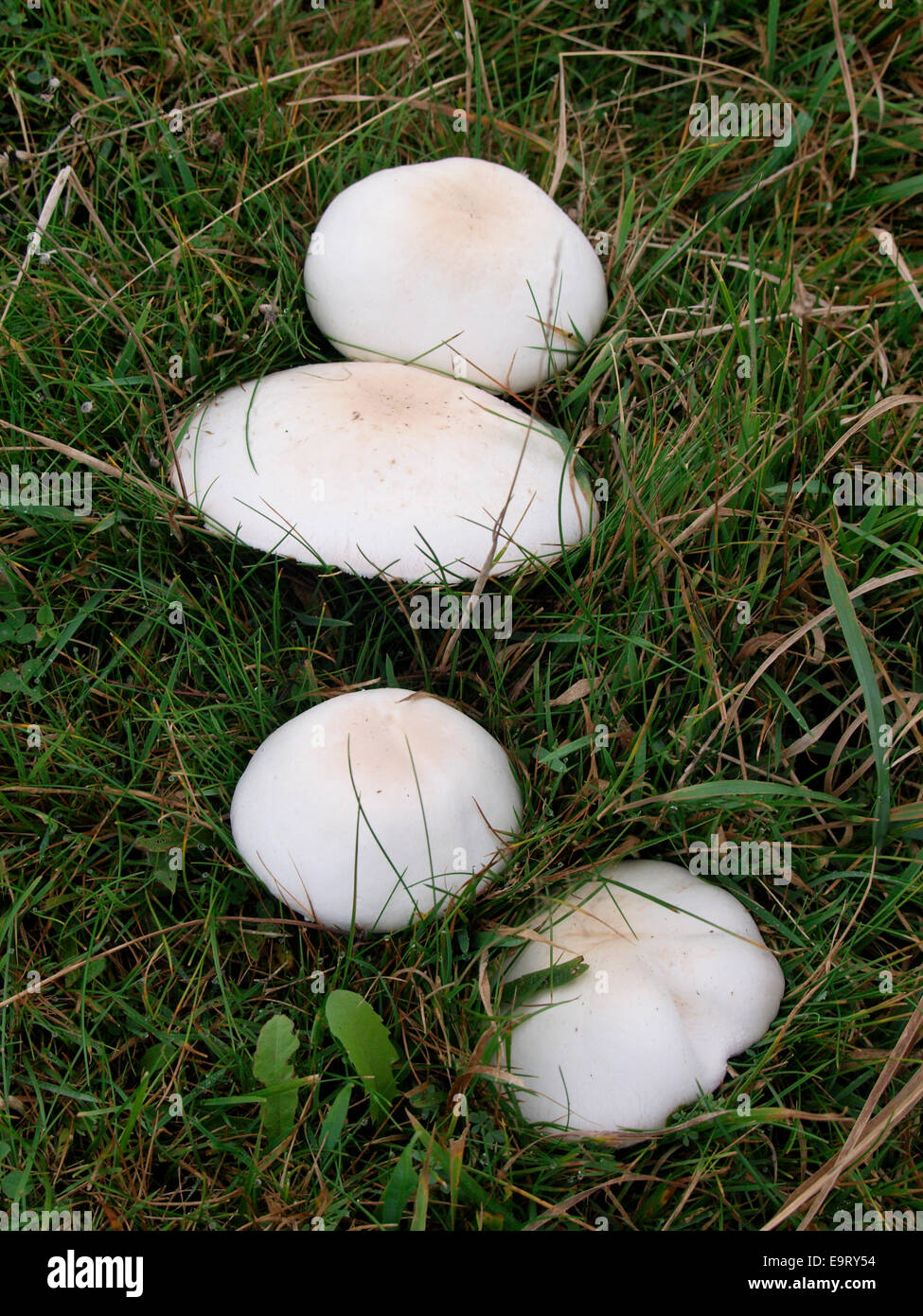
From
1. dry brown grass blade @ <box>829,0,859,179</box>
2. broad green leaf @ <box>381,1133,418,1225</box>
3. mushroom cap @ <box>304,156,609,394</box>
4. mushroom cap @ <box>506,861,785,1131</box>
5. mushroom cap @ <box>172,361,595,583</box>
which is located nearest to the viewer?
broad green leaf @ <box>381,1133,418,1225</box>

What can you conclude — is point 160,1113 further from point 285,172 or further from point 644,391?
point 285,172

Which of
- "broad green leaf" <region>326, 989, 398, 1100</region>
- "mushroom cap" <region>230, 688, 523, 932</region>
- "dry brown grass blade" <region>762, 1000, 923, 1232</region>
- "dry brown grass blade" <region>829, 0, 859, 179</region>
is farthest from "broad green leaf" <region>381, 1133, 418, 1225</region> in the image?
"dry brown grass blade" <region>829, 0, 859, 179</region>

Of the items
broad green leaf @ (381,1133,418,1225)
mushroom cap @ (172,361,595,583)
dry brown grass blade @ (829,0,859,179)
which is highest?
dry brown grass blade @ (829,0,859,179)

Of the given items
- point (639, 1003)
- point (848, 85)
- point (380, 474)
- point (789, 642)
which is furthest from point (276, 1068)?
point (848, 85)

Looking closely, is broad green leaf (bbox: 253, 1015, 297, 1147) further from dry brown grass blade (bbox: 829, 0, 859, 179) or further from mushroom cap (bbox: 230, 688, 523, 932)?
dry brown grass blade (bbox: 829, 0, 859, 179)

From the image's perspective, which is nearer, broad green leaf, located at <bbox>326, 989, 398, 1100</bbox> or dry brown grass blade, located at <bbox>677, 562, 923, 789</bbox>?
broad green leaf, located at <bbox>326, 989, 398, 1100</bbox>

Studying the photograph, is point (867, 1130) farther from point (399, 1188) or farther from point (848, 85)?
point (848, 85)

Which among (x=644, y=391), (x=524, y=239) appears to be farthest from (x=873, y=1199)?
(x=524, y=239)
